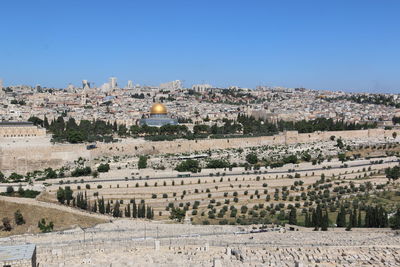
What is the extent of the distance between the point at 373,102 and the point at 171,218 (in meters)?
90.0

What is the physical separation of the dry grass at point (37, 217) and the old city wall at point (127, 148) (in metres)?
17.4

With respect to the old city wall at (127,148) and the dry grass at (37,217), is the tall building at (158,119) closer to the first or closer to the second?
the old city wall at (127,148)

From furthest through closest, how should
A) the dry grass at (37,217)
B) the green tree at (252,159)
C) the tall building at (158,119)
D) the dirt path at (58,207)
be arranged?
the tall building at (158,119) < the green tree at (252,159) < the dirt path at (58,207) < the dry grass at (37,217)

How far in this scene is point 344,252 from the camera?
49.3ft

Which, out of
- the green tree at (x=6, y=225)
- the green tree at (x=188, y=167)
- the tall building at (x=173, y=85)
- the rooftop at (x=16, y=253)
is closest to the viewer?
the rooftop at (x=16, y=253)

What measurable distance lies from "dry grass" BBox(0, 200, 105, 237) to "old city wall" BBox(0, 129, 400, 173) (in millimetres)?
17442

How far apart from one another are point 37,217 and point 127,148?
2462 cm

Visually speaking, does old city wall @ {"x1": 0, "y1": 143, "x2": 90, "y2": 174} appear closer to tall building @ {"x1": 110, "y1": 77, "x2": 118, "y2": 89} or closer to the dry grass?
the dry grass

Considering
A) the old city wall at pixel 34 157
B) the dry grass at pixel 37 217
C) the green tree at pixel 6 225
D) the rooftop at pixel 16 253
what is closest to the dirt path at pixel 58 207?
the dry grass at pixel 37 217

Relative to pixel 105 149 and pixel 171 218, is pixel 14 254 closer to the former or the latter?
pixel 171 218

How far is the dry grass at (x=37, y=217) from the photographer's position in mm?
21728

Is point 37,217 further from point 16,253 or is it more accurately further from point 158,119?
point 158,119

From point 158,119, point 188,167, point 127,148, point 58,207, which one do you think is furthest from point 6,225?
point 158,119

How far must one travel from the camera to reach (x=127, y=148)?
47.2 m
